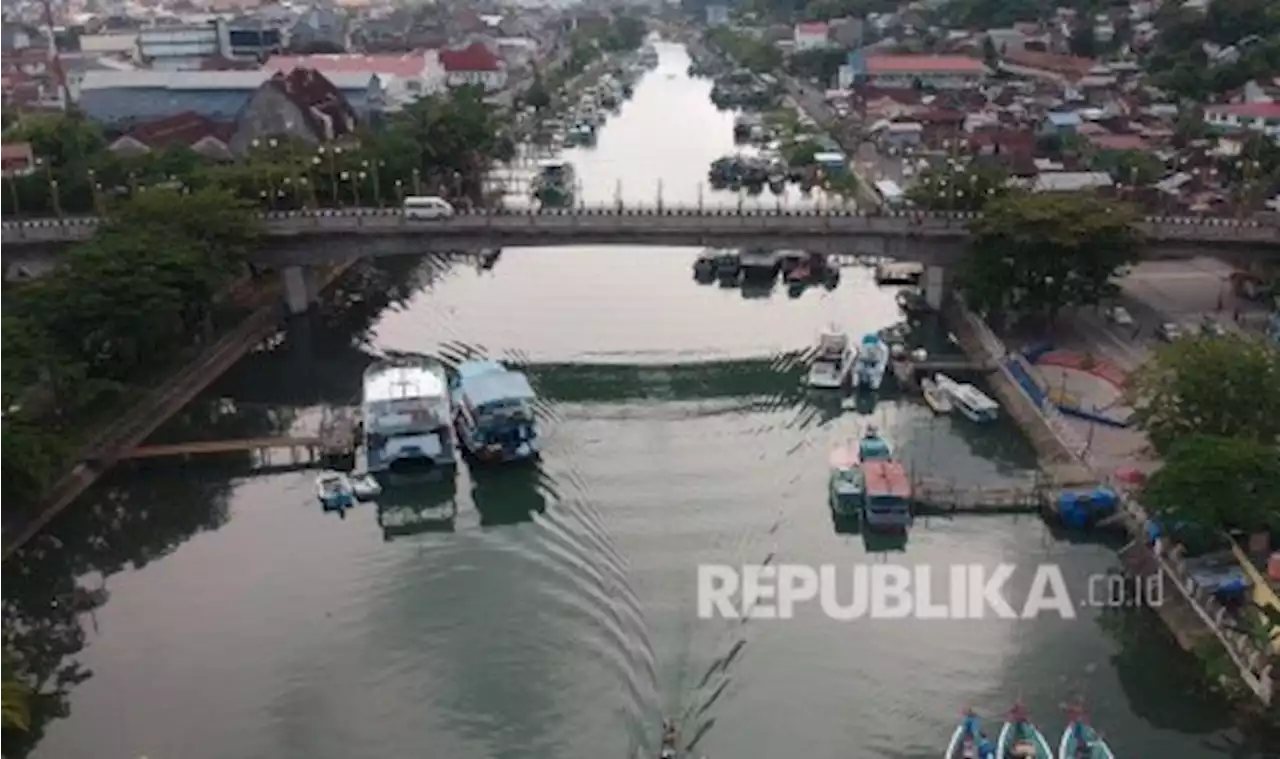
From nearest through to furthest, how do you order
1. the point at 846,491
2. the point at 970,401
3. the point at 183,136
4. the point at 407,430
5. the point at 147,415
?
the point at 846,491 < the point at 407,430 < the point at 970,401 < the point at 147,415 < the point at 183,136

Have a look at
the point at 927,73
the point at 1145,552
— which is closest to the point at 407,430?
the point at 1145,552

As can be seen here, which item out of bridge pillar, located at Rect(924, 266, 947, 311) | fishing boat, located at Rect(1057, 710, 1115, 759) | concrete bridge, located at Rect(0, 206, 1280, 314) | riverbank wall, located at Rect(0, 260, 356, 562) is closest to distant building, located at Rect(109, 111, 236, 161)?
concrete bridge, located at Rect(0, 206, 1280, 314)

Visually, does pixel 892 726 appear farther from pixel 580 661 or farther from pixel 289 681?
pixel 289 681

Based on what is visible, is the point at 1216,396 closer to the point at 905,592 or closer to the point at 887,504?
the point at 887,504

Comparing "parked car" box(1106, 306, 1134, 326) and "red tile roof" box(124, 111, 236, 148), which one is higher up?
"red tile roof" box(124, 111, 236, 148)

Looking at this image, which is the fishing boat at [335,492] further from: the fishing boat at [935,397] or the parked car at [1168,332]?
the parked car at [1168,332]

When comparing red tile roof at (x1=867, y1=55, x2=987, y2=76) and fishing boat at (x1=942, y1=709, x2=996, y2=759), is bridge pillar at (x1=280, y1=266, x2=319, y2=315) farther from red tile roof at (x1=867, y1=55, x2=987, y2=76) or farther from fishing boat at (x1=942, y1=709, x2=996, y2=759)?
red tile roof at (x1=867, y1=55, x2=987, y2=76)
